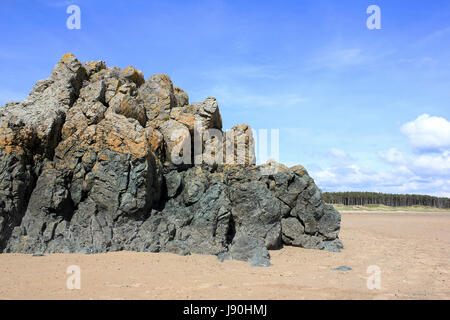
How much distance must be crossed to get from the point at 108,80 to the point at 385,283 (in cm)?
1269

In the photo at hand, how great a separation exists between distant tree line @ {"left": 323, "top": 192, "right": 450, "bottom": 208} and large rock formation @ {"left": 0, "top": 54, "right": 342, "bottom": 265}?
57668 millimetres

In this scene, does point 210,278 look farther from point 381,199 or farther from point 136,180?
point 381,199

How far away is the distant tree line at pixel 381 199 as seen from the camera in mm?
69438

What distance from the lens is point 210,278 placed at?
28.0ft

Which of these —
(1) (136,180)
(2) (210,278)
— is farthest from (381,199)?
(2) (210,278)

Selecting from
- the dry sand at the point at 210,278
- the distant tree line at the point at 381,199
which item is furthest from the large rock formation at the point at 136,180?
the distant tree line at the point at 381,199

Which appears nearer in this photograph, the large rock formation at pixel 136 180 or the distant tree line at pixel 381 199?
the large rock formation at pixel 136 180

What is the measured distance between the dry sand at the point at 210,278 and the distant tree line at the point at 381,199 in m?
59.3

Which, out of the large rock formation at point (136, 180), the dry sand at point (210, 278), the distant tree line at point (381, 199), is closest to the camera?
the dry sand at point (210, 278)

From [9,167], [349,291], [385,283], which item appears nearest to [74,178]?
[9,167]

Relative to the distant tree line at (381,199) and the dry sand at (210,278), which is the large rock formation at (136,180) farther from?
the distant tree line at (381,199)

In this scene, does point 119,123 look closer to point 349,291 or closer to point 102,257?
point 102,257

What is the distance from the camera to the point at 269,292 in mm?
7508
